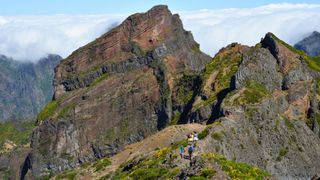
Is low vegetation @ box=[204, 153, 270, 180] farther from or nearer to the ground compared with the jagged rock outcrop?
farther from the ground

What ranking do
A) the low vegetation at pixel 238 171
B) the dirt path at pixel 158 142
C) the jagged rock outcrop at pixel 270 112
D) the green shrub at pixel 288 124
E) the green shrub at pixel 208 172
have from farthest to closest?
the green shrub at pixel 288 124 → the dirt path at pixel 158 142 → the jagged rock outcrop at pixel 270 112 → the low vegetation at pixel 238 171 → the green shrub at pixel 208 172

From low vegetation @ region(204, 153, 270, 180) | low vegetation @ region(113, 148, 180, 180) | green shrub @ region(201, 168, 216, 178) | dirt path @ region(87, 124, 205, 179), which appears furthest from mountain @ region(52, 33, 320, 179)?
green shrub @ region(201, 168, 216, 178)

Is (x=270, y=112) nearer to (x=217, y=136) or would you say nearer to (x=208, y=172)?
(x=217, y=136)

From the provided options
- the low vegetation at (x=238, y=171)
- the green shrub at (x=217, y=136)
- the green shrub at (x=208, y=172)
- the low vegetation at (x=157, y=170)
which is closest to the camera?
the green shrub at (x=208, y=172)

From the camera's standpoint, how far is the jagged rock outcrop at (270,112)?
5566 inches

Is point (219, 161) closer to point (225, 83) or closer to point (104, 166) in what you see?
point (104, 166)

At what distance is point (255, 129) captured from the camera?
Answer: 151125 mm

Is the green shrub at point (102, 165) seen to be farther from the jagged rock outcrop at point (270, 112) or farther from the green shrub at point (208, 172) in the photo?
the green shrub at point (208, 172)

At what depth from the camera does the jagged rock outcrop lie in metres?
141

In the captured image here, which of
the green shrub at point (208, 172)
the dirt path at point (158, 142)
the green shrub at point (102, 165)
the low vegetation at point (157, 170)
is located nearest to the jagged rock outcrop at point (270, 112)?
the dirt path at point (158, 142)

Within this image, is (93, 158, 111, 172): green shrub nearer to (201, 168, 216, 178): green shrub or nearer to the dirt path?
the dirt path

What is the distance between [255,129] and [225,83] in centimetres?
4150

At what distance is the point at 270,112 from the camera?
159 m

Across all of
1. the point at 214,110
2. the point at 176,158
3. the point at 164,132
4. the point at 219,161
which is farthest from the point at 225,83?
the point at 219,161
